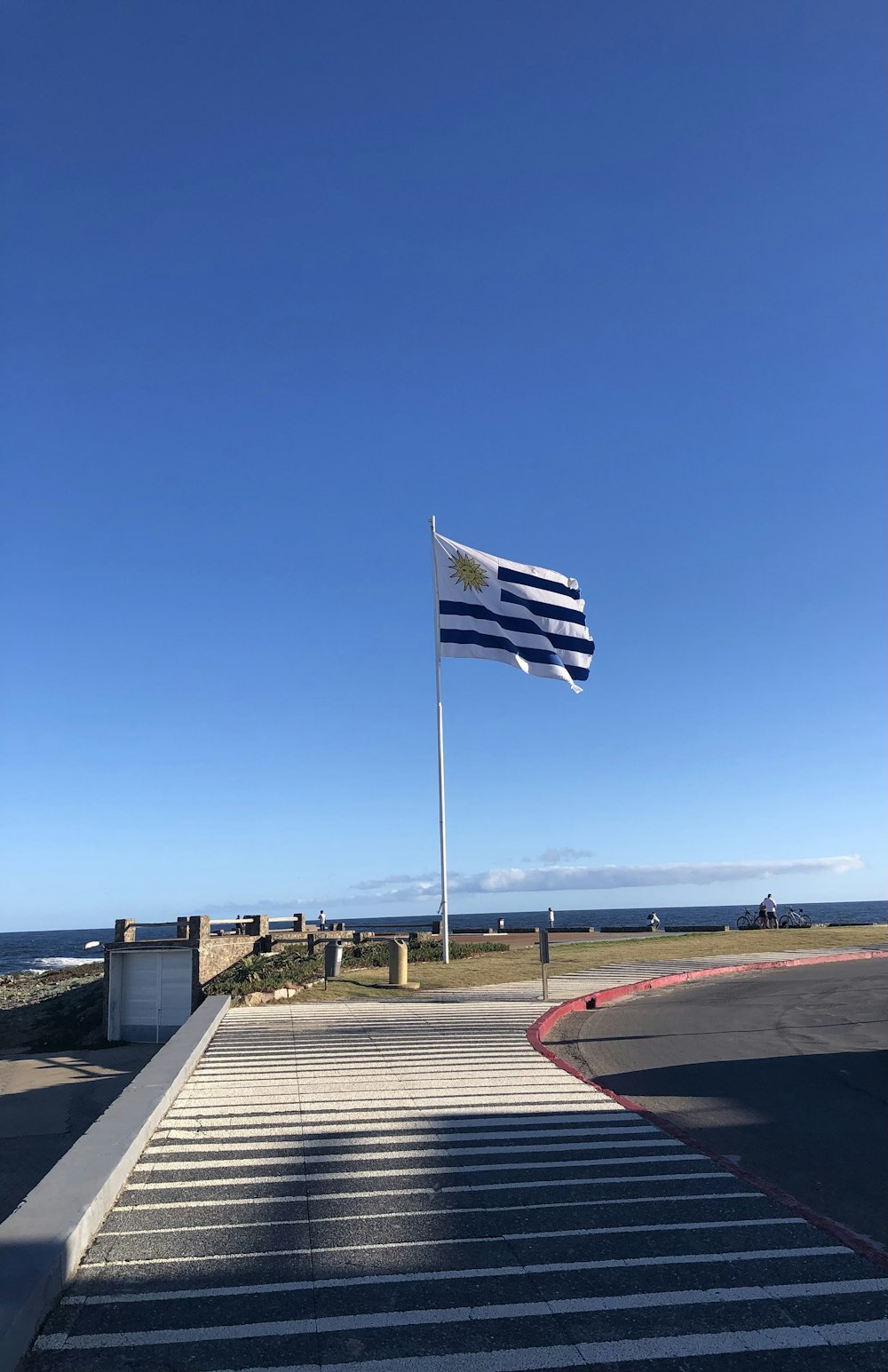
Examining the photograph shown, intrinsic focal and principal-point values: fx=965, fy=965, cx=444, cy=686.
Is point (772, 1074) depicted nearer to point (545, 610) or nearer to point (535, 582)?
point (545, 610)

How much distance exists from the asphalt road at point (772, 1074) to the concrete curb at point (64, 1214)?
5.59m

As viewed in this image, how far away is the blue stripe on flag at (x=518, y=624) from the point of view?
93.4 ft

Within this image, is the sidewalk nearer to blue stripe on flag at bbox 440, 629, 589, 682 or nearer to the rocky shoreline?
the rocky shoreline

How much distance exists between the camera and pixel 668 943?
34625 mm

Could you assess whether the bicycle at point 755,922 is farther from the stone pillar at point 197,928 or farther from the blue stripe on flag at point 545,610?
the stone pillar at point 197,928

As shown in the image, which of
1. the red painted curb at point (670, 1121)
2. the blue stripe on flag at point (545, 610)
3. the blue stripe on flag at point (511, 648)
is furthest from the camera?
the blue stripe on flag at point (545, 610)

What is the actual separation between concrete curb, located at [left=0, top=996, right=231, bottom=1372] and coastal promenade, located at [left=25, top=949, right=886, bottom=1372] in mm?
153

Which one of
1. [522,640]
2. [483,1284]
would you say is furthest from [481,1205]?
[522,640]

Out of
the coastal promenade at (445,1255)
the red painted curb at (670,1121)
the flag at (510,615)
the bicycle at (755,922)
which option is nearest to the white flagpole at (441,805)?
the flag at (510,615)

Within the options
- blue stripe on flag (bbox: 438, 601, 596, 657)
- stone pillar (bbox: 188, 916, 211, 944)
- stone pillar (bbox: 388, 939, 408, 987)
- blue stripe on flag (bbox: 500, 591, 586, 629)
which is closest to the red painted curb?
stone pillar (bbox: 388, 939, 408, 987)

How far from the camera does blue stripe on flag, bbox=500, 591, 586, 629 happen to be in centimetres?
2944

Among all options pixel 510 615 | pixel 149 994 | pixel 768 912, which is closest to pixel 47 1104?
pixel 149 994

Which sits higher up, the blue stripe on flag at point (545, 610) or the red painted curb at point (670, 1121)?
the blue stripe on flag at point (545, 610)

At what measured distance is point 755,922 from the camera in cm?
4775
